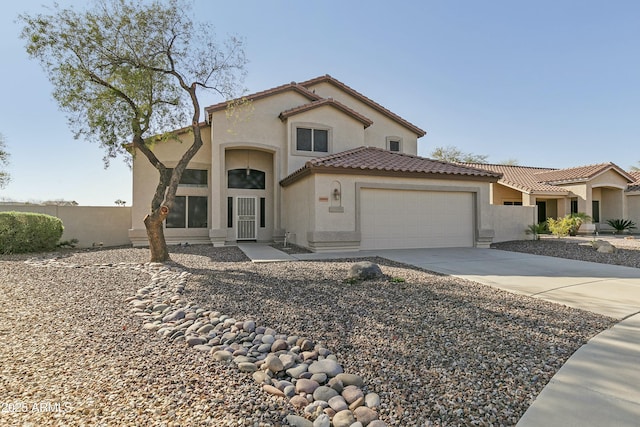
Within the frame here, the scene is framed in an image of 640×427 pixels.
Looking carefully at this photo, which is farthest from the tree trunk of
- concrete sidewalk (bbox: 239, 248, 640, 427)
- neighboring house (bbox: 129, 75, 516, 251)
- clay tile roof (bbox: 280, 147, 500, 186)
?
clay tile roof (bbox: 280, 147, 500, 186)

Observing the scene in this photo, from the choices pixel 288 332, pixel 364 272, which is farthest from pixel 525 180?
pixel 288 332

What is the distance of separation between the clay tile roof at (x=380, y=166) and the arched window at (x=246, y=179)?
8.21 ft

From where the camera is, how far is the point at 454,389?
269 centimetres

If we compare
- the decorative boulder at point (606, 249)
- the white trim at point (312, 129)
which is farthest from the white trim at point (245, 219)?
the decorative boulder at point (606, 249)

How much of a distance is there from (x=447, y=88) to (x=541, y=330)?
18473 millimetres

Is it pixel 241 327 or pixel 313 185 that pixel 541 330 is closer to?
pixel 241 327

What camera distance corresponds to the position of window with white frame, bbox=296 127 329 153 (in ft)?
50.0

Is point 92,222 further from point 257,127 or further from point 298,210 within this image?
point 298,210

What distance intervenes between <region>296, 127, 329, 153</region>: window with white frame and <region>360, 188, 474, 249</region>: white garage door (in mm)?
4560

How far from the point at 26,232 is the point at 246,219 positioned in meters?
8.57

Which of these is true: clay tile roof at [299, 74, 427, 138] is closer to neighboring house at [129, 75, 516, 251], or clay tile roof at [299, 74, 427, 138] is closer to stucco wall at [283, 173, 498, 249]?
neighboring house at [129, 75, 516, 251]

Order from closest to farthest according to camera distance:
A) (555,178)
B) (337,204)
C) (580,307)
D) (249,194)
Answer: (580,307), (337,204), (249,194), (555,178)

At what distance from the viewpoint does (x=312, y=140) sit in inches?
607

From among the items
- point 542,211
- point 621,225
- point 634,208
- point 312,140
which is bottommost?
Answer: point 621,225
